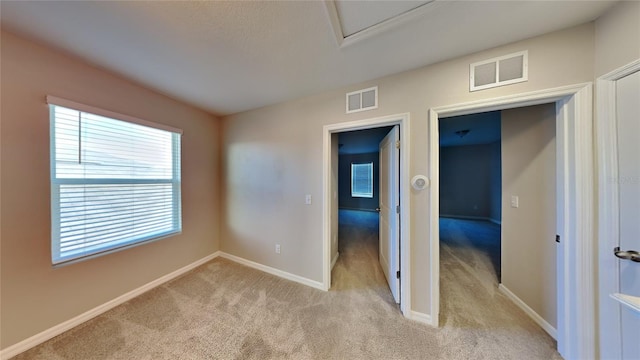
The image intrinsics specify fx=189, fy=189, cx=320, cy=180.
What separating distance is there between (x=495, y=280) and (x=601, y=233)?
1.55 metres

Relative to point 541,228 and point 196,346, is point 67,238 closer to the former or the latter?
→ point 196,346

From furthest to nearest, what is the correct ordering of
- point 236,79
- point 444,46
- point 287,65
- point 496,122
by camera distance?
1. point 496,122
2. point 236,79
3. point 287,65
4. point 444,46

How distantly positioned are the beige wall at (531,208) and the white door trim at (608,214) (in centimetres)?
45

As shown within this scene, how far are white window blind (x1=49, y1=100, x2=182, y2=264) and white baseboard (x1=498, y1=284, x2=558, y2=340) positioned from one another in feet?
13.3

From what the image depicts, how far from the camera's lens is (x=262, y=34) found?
140 cm

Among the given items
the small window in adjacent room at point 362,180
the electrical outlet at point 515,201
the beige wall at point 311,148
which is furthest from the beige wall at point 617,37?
the small window in adjacent room at point 362,180

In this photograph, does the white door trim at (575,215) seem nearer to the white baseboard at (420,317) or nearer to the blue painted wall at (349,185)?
the white baseboard at (420,317)

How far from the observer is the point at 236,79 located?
2.00 meters

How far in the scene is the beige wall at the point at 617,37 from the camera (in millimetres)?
1062

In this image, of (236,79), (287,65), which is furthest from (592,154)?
(236,79)

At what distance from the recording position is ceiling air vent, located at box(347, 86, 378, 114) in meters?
1.98

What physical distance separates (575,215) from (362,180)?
6357 mm

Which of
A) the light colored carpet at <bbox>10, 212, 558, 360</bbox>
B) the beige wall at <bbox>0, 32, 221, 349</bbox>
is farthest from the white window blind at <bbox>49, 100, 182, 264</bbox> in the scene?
the light colored carpet at <bbox>10, 212, 558, 360</bbox>

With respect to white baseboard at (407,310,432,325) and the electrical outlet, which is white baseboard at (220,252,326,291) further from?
the electrical outlet
